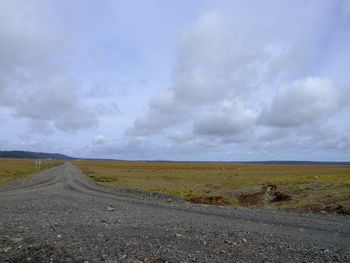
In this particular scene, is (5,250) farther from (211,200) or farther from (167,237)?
(211,200)

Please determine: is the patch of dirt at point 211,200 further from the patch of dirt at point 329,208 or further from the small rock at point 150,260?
→ the small rock at point 150,260

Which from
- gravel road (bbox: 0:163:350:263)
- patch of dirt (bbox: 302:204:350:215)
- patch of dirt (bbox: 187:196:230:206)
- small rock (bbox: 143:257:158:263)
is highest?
small rock (bbox: 143:257:158:263)

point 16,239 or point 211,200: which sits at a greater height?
point 16,239

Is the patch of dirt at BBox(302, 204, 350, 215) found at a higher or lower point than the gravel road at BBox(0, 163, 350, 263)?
lower

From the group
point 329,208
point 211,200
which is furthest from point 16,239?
point 329,208

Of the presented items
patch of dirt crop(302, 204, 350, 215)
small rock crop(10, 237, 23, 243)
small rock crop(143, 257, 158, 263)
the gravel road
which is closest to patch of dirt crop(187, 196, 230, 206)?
patch of dirt crop(302, 204, 350, 215)

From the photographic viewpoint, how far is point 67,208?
19.2 m

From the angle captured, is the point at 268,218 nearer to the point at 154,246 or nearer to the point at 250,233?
the point at 250,233

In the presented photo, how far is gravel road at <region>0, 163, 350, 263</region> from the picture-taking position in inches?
371

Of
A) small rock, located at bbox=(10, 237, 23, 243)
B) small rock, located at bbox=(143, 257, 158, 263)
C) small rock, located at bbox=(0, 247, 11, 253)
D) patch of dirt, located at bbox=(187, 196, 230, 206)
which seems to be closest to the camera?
small rock, located at bbox=(143, 257, 158, 263)

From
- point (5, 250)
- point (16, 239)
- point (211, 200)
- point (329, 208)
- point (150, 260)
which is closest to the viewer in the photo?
point (150, 260)

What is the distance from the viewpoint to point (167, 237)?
11734mm

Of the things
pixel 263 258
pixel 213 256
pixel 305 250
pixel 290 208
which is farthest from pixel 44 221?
pixel 290 208

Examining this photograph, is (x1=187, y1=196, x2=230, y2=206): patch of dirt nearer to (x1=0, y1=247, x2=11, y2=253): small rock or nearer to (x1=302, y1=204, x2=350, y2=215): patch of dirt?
(x1=302, y1=204, x2=350, y2=215): patch of dirt
